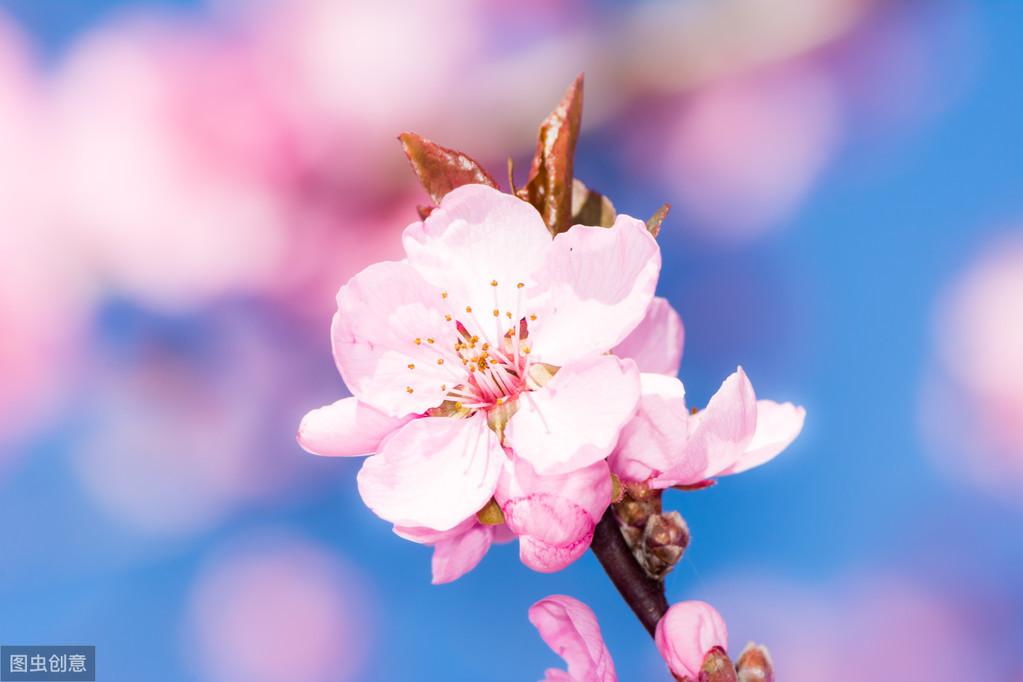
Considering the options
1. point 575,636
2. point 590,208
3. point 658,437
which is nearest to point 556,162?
point 590,208

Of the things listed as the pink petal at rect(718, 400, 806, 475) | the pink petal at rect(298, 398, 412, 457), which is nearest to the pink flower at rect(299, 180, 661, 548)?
the pink petal at rect(298, 398, 412, 457)


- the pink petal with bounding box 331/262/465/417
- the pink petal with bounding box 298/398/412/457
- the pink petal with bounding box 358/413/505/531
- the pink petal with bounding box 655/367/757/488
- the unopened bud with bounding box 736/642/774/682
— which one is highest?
the pink petal with bounding box 331/262/465/417

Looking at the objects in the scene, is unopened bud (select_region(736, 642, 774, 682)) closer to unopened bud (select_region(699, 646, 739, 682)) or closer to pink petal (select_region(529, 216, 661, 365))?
unopened bud (select_region(699, 646, 739, 682))

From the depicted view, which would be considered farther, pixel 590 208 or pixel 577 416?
pixel 590 208

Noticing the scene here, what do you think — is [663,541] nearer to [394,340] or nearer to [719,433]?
[719,433]

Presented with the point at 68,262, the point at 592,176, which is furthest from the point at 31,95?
the point at 592,176

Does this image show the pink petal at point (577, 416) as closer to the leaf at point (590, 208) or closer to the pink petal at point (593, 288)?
the pink petal at point (593, 288)

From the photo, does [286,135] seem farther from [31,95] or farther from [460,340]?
[460,340]

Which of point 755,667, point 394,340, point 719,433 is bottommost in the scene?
point 755,667
